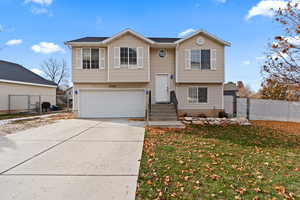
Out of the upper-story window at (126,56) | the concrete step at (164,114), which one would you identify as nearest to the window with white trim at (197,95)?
the concrete step at (164,114)

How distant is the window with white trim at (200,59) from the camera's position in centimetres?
1312

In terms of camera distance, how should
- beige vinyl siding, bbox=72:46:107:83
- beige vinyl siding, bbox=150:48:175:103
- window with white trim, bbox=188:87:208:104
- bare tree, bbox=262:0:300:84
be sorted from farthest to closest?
window with white trim, bbox=188:87:208:104
beige vinyl siding, bbox=150:48:175:103
beige vinyl siding, bbox=72:46:107:83
bare tree, bbox=262:0:300:84

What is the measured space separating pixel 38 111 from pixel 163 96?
14.5 meters

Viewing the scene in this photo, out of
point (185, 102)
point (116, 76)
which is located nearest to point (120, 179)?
point (116, 76)

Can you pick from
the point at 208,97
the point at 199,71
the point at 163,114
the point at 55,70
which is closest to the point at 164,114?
the point at 163,114

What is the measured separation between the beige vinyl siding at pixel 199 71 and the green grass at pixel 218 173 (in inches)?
320

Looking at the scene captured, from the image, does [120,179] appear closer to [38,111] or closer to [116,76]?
[116,76]

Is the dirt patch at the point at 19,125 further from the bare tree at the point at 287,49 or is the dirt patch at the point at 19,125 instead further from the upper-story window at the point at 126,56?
the bare tree at the point at 287,49

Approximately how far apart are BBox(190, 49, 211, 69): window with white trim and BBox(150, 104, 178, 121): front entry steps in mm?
3953

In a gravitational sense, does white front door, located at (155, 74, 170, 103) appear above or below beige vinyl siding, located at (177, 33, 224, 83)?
below

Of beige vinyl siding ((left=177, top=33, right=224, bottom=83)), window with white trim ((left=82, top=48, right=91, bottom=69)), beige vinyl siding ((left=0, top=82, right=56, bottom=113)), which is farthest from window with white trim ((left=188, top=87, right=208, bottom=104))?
beige vinyl siding ((left=0, top=82, right=56, bottom=113))

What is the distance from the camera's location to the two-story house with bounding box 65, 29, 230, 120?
12672 mm

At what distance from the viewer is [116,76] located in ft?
41.4

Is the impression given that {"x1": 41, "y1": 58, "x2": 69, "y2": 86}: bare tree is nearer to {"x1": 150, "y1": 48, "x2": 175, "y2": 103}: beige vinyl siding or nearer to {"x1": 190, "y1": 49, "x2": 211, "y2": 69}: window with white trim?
{"x1": 150, "y1": 48, "x2": 175, "y2": 103}: beige vinyl siding
